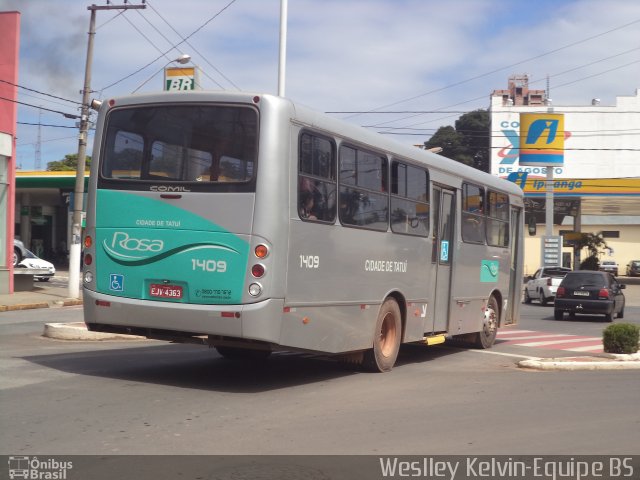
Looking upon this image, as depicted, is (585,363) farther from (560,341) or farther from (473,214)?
(560,341)

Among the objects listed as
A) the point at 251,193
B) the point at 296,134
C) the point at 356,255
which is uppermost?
the point at 296,134

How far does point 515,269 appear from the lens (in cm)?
1769

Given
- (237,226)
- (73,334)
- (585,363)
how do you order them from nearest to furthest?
(237,226), (585,363), (73,334)

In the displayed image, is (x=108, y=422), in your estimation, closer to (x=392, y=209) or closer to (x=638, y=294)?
(x=392, y=209)

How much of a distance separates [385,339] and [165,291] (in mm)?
3845

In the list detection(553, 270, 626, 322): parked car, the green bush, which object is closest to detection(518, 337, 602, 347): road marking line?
the green bush

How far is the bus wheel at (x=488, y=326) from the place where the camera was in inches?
620

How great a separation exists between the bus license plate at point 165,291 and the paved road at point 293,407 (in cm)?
109

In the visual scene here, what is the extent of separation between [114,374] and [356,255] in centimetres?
349

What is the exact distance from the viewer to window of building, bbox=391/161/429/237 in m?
11.8

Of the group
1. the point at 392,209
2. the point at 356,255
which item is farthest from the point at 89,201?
the point at 392,209

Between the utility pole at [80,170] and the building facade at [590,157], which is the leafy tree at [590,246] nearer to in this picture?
the building facade at [590,157]

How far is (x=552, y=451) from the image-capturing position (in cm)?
700

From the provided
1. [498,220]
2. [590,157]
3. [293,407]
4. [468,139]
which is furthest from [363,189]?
[468,139]
